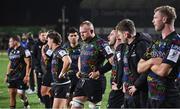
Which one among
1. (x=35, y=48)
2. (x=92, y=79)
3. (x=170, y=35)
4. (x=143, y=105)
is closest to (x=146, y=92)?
(x=143, y=105)

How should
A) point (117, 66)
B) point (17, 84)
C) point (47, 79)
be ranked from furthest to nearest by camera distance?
point (17, 84) → point (47, 79) → point (117, 66)

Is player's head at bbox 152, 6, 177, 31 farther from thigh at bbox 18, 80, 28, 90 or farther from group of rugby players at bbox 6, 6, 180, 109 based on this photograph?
thigh at bbox 18, 80, 28, 90

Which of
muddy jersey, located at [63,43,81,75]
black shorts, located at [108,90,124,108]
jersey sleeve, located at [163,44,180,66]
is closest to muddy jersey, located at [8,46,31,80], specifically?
muddy jersey, located at [63,43,81,75]

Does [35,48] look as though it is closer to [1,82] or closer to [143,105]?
[1,82]

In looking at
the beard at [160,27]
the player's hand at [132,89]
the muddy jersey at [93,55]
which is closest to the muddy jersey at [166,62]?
the beard at [160,27]

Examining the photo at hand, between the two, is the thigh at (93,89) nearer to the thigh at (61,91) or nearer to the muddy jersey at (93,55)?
the muddy jersey at (93,55)

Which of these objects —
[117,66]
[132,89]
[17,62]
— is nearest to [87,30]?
[117,66]

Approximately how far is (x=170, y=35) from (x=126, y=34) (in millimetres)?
1123

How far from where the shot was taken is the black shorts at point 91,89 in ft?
28.1

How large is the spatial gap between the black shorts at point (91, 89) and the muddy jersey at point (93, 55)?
19 cm

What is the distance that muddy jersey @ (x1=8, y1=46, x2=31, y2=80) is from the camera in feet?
38.7

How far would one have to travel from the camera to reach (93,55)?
27.9 feet

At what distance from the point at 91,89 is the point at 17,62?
3853 millimetres

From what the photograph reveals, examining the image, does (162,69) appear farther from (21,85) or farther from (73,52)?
(21,85)
